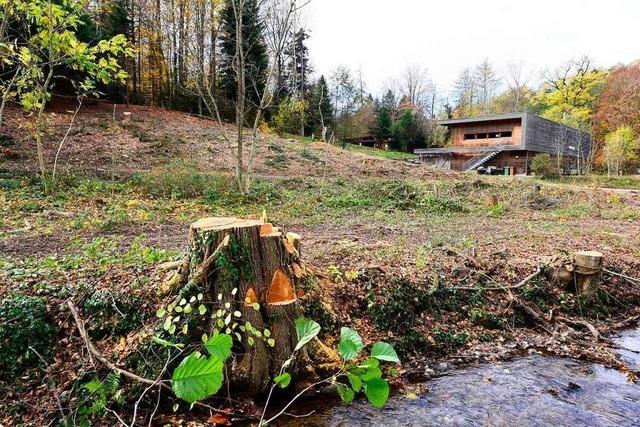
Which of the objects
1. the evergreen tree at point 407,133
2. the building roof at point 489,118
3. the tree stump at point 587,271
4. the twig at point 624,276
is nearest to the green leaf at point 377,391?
the tree stump at point 587,271

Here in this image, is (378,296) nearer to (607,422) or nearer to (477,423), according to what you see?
(477,423)

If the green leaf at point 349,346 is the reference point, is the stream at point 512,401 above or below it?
below

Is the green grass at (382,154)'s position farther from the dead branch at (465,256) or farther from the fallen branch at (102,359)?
the fallen branch at (102,359)

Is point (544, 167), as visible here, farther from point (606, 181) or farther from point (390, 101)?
point (390, 101)

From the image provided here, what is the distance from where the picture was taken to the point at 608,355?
158 inches

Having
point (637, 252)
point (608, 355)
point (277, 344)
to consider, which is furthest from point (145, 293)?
point (637, 252)

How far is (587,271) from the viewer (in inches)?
197

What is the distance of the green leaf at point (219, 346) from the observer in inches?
84.1

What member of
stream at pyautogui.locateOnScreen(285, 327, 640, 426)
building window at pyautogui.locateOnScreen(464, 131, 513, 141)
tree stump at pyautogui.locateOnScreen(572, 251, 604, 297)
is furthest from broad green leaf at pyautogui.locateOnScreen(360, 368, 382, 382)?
building window at pyautogui.locateOnScreen(464, 131, 513, 141)

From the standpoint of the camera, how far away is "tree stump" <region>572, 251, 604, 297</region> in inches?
197

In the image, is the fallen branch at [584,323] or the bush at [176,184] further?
the bush at [176,184]

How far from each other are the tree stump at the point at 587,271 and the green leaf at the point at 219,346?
16.1 ft

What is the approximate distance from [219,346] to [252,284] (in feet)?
3.06

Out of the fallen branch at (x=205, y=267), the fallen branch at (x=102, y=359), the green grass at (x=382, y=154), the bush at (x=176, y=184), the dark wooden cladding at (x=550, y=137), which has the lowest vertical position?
the fallen branch at (x=102, y=359)
